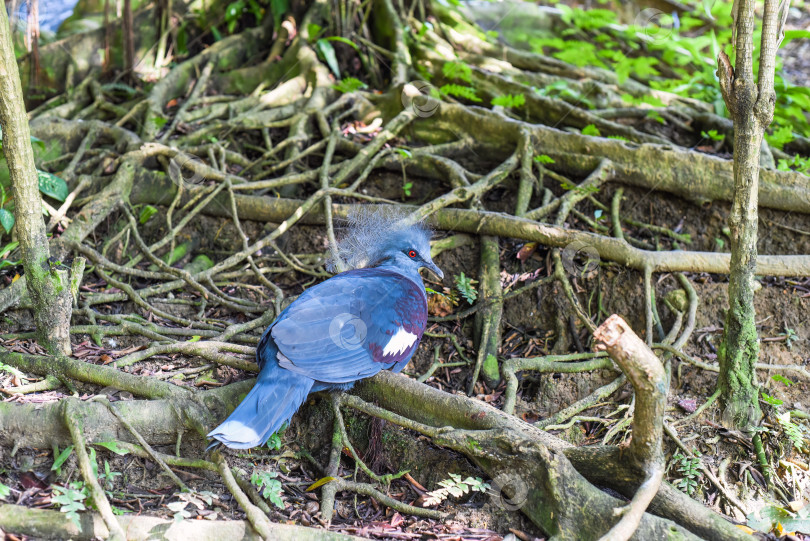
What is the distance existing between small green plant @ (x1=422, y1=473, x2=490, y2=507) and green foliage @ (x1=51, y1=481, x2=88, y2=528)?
142cm

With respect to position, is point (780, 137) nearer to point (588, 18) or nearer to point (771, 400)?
point (771, 400)

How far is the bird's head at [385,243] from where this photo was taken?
3984 millimetres

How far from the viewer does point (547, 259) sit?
450cm

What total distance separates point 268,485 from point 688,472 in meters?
2.12

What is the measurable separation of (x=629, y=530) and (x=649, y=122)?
446 cm

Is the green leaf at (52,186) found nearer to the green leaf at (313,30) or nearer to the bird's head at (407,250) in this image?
the bird's head at (407,250)

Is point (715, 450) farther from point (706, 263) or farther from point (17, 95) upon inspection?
point (17, 95)

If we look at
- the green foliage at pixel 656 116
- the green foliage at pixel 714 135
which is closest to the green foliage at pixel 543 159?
the green foliage at pixel 656 116

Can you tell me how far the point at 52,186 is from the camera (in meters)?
4.48

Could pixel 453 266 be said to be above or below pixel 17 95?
below

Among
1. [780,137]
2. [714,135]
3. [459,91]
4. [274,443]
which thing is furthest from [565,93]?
[274,443]

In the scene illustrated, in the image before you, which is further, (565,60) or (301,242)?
(565,60)

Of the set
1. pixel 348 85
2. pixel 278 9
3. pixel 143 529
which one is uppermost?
pixel 278 9

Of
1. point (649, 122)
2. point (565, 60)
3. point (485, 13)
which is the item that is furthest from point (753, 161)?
point (485, 13)
